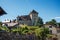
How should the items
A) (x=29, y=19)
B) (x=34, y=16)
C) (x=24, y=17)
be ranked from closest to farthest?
1. (x=24, y=17)
2. (x=29, y=19)
3. (x=34, y=16)

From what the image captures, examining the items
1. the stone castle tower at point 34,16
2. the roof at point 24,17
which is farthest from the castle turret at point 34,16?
the roof at point 24,17

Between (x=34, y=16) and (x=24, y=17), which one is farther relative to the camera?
(x=34, y=16)

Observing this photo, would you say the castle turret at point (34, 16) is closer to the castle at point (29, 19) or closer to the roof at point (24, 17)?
the castle at point (29, 19)

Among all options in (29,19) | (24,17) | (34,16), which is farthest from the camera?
(34,16)

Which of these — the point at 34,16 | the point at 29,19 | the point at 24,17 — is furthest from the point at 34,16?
the point at 24,17

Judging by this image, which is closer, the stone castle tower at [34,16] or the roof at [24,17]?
the roof at [24,17]

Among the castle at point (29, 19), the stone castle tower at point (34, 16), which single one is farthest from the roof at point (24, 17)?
the stone castle tower at point (34, 16)

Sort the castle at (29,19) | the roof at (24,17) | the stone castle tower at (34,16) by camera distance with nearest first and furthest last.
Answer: the castle at (29,19) → the roof at (24,17) → the stone castle tower at (34,16)

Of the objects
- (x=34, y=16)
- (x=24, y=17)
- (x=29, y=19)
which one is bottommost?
(x=29, y=19)

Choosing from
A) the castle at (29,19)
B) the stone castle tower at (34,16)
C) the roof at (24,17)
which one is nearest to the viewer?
the castle at (29,19)

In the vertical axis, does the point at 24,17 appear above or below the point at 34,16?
below

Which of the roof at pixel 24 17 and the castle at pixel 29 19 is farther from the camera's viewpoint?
the roof at pixel 24 17

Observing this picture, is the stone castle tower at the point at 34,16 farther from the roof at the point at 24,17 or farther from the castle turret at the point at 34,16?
the roof at the point at 24,17

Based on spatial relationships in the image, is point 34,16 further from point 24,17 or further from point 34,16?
point 24,17
